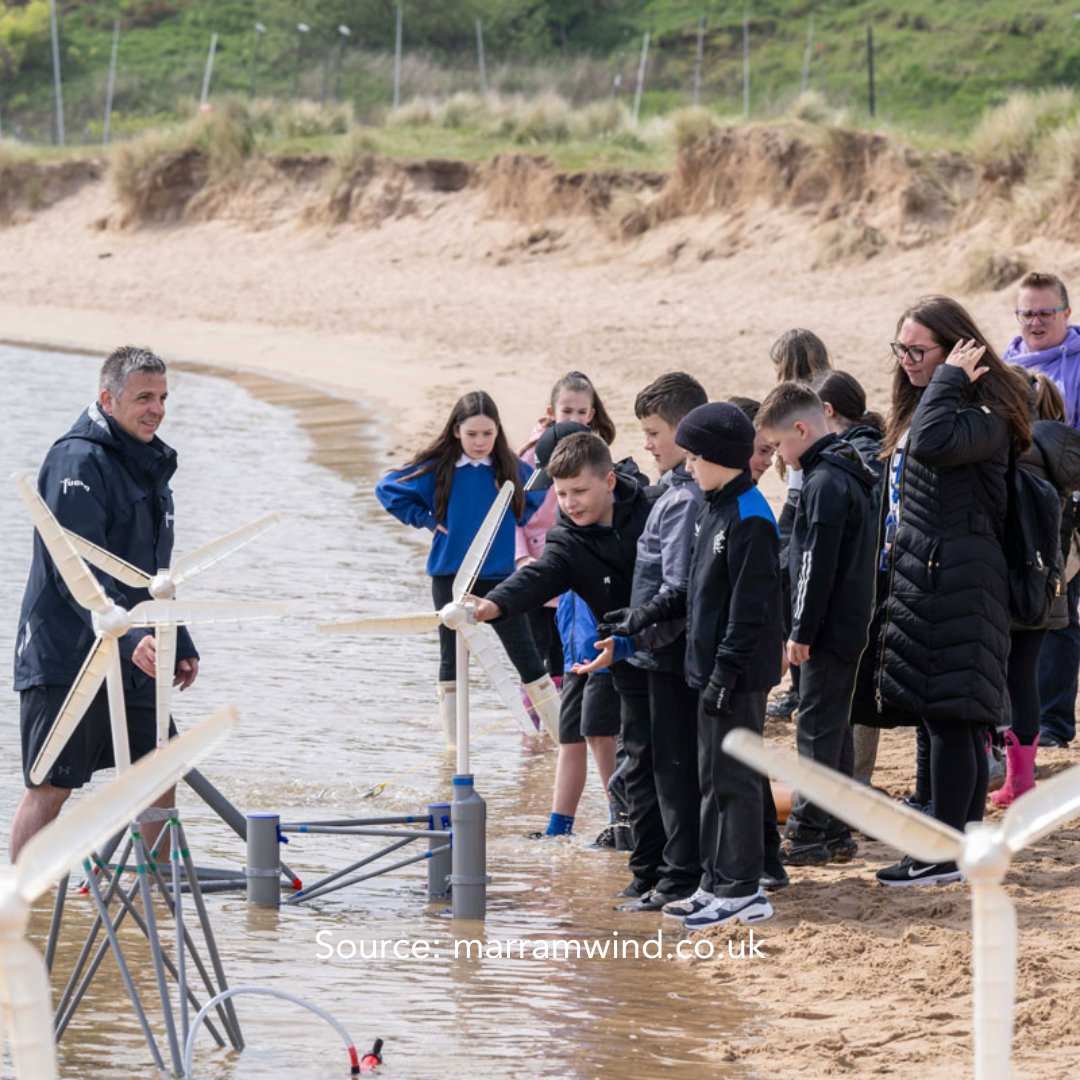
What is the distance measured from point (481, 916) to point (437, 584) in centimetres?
245

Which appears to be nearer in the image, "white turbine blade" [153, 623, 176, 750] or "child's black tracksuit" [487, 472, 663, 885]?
"white turbine blade" [153, 623, 176, 750]

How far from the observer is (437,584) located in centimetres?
859

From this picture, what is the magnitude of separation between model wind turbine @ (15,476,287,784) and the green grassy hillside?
39.8 metres

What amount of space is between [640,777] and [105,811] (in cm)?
365

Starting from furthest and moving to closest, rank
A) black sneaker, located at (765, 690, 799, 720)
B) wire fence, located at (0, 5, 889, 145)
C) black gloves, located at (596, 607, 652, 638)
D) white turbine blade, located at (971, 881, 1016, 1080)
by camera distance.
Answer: wire fence, located at (0, 5, 889, 145) → black sneaker, located at (765, 690, 799, 720) → black gloves, located at (596, 607, 652, 638) → white turbine blade, located at (971, 881, 1016, 1080)

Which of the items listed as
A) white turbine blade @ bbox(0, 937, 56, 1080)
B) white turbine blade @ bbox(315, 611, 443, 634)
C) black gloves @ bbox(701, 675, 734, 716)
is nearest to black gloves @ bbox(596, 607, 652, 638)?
black gloves @ bbox(701, 675, 734, 716)

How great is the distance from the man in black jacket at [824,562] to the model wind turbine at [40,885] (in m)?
3.43

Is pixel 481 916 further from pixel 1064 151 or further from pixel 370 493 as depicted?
pixel 1064 151

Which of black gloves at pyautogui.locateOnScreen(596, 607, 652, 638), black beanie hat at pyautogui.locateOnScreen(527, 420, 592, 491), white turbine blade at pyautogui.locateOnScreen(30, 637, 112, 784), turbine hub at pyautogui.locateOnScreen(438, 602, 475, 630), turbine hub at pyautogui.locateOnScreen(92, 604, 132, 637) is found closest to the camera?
turbine hub at pyautogui.locateOnScreen(92, 604, 132, 637)

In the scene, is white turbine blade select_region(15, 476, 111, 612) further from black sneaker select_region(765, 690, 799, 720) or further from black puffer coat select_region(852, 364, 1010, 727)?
black sneaker select_region(765, 690, 799, 720)

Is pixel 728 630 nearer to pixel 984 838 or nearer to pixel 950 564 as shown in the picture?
pixel 950 564

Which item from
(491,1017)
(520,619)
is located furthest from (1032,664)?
(491,1017)

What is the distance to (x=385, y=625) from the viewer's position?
579 centimetres

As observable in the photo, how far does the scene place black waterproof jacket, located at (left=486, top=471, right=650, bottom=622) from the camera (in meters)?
6.70
